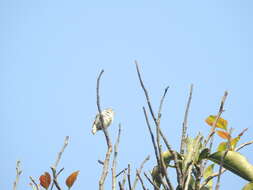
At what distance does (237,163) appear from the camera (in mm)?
1810

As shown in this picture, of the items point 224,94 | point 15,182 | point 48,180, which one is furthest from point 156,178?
point 15,182

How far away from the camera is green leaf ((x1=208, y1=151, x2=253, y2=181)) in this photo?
180 centimetres

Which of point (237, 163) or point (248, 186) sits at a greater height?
point (237, 163)

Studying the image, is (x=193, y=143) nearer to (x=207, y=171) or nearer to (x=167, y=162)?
(x=167, y=162)

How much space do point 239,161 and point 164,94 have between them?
522 millimetres

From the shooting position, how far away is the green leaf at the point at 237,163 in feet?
5.90

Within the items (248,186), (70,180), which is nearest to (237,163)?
(248,186)

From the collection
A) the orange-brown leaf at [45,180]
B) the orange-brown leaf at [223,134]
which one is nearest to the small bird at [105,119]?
the orange-brown leaf at [45,180]

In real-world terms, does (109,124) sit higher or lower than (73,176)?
higher

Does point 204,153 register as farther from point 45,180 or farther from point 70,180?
point 45,180

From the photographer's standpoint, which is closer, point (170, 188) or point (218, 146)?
point (170, 188)

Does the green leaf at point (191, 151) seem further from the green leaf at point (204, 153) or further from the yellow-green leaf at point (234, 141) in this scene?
the yellow-green leaf at point (234, 141)

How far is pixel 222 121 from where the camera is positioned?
2312mm

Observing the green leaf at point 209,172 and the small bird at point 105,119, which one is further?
the small bird at point 105,119
